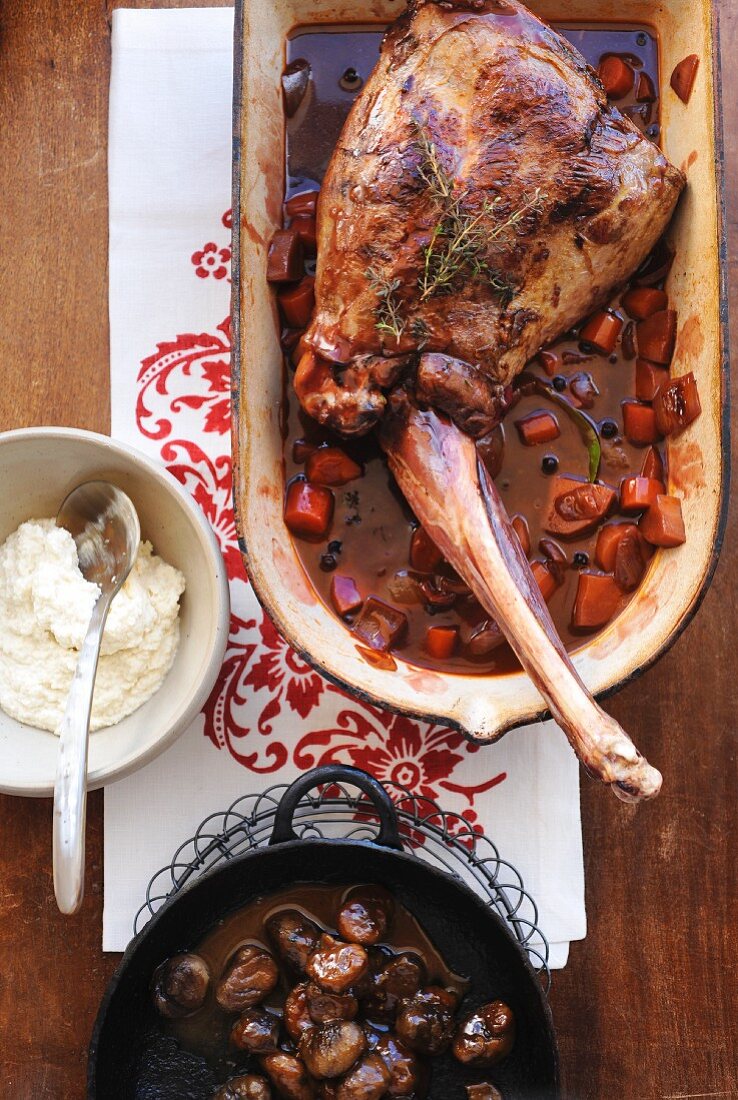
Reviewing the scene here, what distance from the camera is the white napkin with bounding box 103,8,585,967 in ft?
7.49

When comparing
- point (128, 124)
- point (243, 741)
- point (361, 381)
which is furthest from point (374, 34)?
point (243, 741)

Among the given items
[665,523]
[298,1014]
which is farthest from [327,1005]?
[665,523]

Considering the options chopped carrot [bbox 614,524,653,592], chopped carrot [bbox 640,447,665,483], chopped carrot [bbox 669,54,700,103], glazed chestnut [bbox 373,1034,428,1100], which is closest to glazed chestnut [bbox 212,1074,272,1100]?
glazed chestnut [bbox 373,1034,428,1100]

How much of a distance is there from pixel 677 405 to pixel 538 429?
0.95 feet

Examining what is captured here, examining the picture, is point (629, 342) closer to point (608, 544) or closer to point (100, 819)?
point (608, 544)

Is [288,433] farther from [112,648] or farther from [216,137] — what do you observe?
[216,137]

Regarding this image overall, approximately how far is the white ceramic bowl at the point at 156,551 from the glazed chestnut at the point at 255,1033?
586mm

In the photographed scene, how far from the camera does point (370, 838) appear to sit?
→ 7.50 ft

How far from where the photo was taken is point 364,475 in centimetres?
218

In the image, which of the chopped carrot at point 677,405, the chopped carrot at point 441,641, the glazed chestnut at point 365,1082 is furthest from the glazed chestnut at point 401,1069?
the chopped carrot at point 677,405

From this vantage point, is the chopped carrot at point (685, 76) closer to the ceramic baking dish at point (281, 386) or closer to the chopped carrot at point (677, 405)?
the ceramic baking dish at point (281, 386)

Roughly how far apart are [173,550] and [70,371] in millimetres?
520

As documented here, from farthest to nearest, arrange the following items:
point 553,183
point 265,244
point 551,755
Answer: point 551,755, point 265,244, point 553,183

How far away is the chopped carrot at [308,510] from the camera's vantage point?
2129 millimetres
